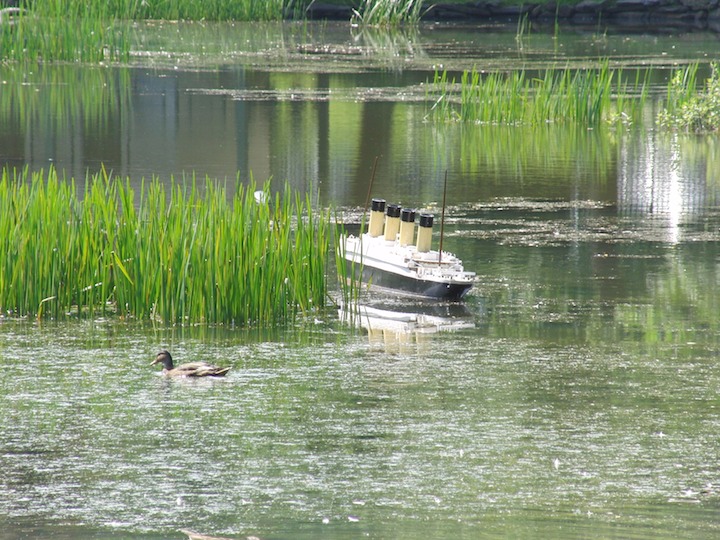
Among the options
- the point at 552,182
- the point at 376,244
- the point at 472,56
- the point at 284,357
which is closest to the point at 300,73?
the point at 472,56

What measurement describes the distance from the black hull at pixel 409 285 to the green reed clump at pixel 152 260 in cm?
75

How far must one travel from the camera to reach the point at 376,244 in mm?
10555

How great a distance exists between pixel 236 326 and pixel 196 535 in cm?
394

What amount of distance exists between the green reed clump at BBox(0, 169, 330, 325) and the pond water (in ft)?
0.75

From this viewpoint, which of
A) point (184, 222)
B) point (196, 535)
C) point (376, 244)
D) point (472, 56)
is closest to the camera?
point (196, 535)

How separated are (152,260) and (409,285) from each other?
2055 mm

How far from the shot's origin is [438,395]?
7.61 meters

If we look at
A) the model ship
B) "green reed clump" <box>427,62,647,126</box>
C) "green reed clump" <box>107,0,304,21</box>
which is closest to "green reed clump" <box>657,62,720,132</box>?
"green reed clump" <box>427,62,647,126</box>

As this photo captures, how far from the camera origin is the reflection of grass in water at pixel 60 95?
803 inches

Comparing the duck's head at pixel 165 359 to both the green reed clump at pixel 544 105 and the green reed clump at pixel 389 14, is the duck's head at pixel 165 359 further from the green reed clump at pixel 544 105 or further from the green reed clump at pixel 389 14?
the green reed clump at pixel 389 14

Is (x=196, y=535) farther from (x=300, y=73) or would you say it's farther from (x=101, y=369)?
(x=300, y=73)

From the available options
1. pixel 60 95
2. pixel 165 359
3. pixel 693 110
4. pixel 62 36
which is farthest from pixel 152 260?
pixel 62 36

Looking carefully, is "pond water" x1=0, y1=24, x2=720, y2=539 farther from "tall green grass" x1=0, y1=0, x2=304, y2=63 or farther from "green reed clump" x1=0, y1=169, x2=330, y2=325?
"tall green grass" x1=0, y1=0, x2=304, y2=63

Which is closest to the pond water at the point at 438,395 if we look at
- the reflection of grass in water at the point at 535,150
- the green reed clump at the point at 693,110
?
the reflection of grass in water at the point at 535,150
